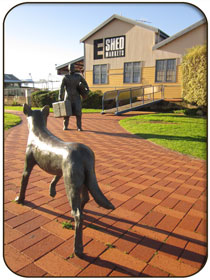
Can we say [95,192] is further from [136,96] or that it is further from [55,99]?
[55,99]

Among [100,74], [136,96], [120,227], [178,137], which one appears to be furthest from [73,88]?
[100,74]

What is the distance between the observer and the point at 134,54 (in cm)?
1839

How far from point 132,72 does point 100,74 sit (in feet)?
10.9

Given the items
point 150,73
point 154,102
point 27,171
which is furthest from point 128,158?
point 150,73

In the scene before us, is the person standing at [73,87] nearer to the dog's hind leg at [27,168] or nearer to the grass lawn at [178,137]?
the grass lawn at [178,137]

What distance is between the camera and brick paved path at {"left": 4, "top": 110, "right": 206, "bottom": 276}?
1934 millimetres

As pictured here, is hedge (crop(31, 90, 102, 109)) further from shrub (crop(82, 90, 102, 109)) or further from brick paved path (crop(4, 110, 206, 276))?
brick paved path (crop(4, 110, 206, 276))

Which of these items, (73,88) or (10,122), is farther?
(10,122)

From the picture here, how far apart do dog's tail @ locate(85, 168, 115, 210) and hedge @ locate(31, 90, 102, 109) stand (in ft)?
52.8

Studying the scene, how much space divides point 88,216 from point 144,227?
0.67 m

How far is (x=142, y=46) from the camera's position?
17.9m

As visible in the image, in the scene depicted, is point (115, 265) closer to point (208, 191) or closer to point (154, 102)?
point (208, 191)

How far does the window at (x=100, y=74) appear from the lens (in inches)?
800

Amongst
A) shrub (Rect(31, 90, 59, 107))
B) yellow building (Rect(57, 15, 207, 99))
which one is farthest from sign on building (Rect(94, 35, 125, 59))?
shrub (Rect(31, 90, 59, 107))
